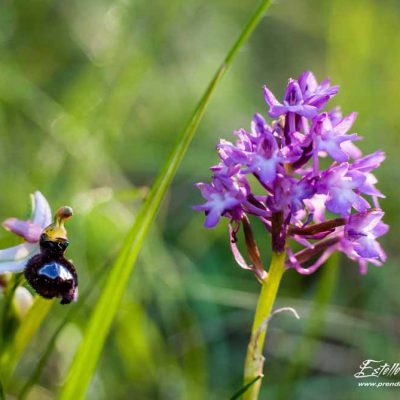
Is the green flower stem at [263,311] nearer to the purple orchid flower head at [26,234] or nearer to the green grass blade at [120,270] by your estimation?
the green grass blade at [120,270]

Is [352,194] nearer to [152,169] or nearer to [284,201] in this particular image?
[284,201]

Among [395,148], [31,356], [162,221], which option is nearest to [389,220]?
[395,148]

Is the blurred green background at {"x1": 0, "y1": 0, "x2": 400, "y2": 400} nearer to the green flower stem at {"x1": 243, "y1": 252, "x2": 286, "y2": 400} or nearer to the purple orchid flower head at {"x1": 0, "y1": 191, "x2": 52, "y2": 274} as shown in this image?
the purple orchid flower head at {"x1": 0, "y1": 191, "x2": 52, "y2": 274}

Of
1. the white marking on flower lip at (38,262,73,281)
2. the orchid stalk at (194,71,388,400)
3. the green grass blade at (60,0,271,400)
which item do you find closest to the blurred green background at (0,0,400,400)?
the green grass blade at (60,0,271,400)

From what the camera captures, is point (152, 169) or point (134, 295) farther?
point (152, 169)

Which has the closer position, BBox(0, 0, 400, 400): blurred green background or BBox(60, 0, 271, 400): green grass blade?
BBox(60, 0, 271, 400): green grass blade

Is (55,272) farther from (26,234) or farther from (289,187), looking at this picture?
(289,187)

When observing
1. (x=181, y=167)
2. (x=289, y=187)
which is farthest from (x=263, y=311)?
(x=181, y=167)

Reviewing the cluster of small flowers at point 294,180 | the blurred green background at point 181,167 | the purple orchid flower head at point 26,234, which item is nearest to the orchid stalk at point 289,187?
the cluster of small flowers at point 294,180

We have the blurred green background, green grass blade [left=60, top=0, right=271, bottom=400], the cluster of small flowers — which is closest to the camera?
the cluster of small flowers
